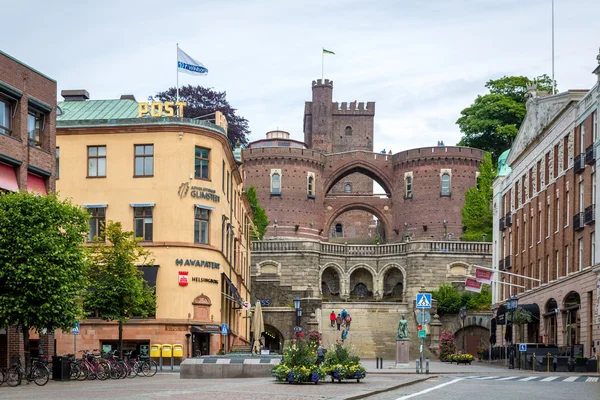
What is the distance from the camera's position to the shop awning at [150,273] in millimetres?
46500

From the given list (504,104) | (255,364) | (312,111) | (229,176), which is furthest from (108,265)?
(312,111)

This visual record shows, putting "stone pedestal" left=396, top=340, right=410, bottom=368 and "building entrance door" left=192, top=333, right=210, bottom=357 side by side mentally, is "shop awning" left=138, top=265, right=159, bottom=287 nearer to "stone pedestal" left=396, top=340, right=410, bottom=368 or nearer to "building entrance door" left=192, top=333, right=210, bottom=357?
"building entrance door" left=192, top=333, right=210, bottom=357

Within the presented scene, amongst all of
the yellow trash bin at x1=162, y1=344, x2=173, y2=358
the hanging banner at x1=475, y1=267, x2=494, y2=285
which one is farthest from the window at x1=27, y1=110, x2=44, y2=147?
the hanging banner at x1=475, y1=267, x2=494, y2=285

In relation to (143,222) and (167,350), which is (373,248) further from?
(167,350)

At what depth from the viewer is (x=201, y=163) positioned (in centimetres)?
4906

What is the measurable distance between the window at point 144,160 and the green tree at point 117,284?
6.67m

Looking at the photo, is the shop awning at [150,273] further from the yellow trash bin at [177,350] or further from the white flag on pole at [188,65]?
the white flag on pole at [188,65]

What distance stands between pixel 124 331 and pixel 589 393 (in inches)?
1002

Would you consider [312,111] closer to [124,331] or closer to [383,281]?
[383,281]

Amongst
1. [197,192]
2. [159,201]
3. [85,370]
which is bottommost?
[85,370]

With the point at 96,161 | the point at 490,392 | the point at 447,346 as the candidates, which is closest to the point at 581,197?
the point at 447,346

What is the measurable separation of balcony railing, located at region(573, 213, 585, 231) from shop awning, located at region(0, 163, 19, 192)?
26769 mm

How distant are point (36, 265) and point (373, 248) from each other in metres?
64.0

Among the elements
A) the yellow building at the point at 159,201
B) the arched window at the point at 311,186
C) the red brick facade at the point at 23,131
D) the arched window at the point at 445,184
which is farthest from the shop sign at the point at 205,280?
the arched window at the point at 311,186
